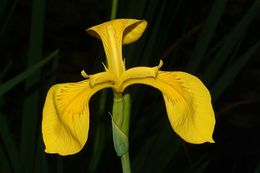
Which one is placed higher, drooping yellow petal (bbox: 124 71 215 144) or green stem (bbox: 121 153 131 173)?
drooping yellow petal (bbox: 124 71 215 144)

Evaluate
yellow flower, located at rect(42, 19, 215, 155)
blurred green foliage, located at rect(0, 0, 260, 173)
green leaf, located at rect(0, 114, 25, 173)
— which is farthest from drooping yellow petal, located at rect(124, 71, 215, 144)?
green leaf, located at rect(0, 114, 25, 173)

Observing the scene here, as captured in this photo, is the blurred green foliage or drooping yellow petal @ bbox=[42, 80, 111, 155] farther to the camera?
the blurred green foliage

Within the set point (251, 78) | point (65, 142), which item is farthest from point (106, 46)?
point (251, 78)

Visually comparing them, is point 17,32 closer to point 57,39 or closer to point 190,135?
point 57,39

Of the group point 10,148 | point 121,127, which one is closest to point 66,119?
point 121,127

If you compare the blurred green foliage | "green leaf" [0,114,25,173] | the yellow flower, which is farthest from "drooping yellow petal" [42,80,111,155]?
"green leaf" [0,114,25,173]

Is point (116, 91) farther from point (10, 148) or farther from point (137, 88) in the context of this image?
point (137, 88)

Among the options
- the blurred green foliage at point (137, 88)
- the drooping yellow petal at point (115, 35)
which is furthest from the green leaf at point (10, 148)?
the drooping yellow petal at point (115, 35)

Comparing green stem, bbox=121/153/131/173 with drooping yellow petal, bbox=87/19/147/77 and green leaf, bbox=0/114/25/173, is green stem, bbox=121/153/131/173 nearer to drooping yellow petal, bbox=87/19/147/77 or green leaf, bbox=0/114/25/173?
drooping yellow petal, bbox=87/19/147/77

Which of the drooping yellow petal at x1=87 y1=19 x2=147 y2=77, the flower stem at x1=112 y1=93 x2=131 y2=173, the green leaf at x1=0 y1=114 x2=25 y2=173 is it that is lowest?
the green leaf at x1=0 y1=114 x2=25 y2=173
